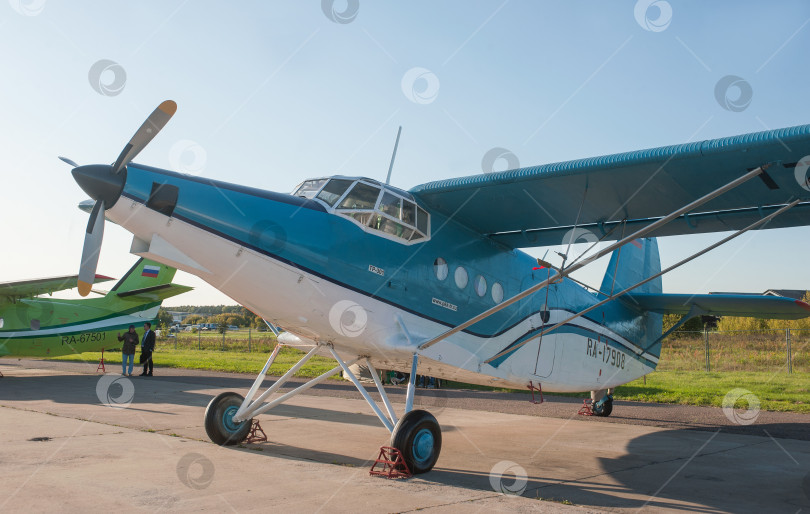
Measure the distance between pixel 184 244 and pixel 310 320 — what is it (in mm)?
1655

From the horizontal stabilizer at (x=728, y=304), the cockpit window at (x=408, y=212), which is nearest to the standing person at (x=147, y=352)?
the cockpit window at (x=408, y=212)

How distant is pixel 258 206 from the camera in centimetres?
636

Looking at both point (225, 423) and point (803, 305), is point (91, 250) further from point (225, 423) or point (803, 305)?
point (803, 305)

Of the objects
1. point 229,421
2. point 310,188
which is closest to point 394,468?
point 229,421

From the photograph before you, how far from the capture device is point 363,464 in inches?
267

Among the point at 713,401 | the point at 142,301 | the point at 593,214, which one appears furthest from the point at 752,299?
the point at 142,301

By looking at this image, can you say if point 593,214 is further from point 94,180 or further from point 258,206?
point 94,180

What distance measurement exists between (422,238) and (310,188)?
161 centimetres

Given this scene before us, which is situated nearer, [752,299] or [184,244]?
[184,244]

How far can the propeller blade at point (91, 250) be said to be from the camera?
5781 millimetres

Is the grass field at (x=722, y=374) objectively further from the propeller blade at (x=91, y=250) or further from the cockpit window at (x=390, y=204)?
the propeller blade at (x=91, y=250)

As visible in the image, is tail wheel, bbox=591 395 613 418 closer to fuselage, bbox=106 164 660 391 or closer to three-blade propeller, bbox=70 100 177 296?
fuselage, bbox=106 164 660 391

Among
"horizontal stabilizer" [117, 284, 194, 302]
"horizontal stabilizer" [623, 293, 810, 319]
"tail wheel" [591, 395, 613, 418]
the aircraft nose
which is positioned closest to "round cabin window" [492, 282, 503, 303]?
"horizontal stabilizer" [623, 293, 810, 319]

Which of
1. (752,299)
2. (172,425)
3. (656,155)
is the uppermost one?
(656,155)
